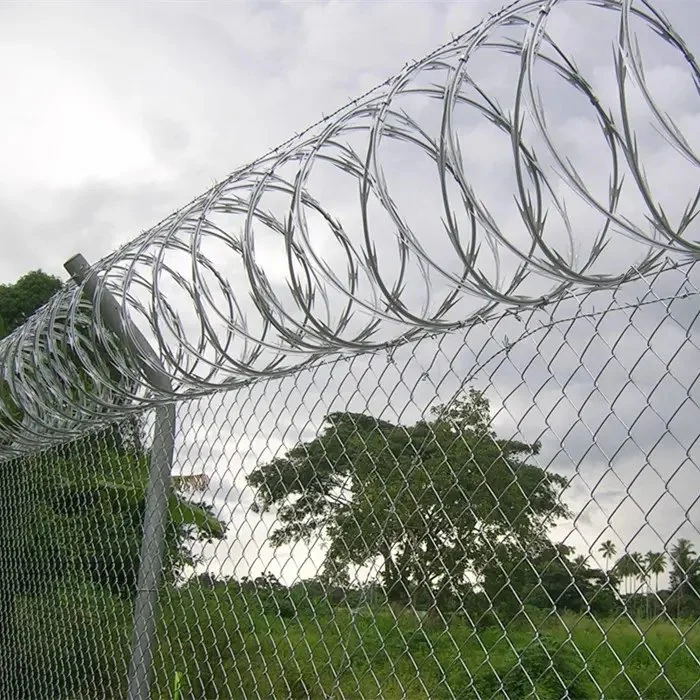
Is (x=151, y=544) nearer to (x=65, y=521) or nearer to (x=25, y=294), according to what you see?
(x=65, y=521)

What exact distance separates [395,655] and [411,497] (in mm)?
1238

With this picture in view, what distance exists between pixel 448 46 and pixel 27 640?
4.05 m

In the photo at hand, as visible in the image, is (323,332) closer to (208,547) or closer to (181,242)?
(181,242)

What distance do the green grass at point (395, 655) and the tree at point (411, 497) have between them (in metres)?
0.18

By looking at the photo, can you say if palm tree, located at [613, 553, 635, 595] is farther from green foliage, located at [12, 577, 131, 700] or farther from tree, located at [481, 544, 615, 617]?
green foliage, located at [12, 577, 131, 700]

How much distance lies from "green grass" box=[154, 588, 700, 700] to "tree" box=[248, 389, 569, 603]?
18 centimetres

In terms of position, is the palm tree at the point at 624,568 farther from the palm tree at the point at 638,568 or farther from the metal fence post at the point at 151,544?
the metal fence post at the point at 151,544

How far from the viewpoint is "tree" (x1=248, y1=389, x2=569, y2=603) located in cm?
229

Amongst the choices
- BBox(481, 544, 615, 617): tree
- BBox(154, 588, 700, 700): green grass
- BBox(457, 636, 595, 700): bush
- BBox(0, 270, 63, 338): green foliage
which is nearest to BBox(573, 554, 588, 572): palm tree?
BBox(481, 544, 615, 617): tree

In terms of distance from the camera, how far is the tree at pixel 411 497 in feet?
7.51

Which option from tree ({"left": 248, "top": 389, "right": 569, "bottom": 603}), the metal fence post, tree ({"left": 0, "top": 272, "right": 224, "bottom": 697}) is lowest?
tree ({"left": 248, "top": 389, "right": 569, "bottom": 603})

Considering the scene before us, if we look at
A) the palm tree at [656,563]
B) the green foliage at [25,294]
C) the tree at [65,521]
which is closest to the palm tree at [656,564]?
the palm tree at [656,563]

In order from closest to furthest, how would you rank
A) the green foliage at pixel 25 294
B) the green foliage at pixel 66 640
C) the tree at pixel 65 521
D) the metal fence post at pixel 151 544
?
the metal fence post at pixel 151 544 → the tree at pixel 65 521 → the green foliage at pixel 66 640 → the green foliage at pixel 25 294

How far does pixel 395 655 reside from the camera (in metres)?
3.64
